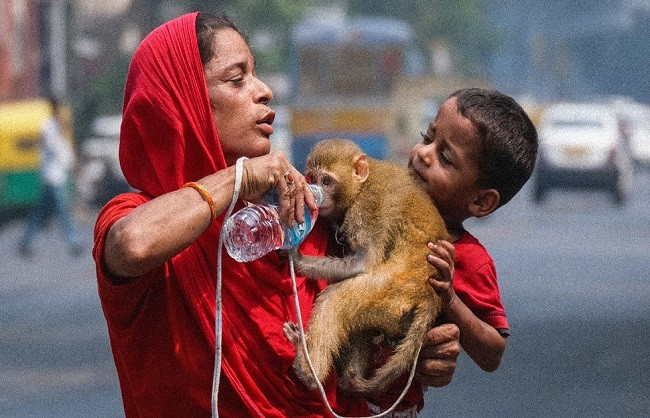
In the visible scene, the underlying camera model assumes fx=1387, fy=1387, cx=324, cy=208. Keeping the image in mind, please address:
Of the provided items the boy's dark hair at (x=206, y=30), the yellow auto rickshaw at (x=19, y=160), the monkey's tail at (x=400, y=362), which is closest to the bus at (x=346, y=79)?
the yellow auto rickshaw at (x=19, y=160)

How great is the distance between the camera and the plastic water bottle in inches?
115

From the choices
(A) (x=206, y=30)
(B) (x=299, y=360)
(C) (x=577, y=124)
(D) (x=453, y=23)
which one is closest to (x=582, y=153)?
(C) (x=577, y=124)

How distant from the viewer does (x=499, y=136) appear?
3170 mm

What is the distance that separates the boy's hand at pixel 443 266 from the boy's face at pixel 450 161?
163mm

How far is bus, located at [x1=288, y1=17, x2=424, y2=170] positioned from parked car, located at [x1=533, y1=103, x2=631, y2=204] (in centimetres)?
299

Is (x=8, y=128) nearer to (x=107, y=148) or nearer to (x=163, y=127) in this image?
(x=107, y=148)

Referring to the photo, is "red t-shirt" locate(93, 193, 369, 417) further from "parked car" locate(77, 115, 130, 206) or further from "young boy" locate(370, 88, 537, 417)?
"parked car" locate(77, 115, 130, 206)

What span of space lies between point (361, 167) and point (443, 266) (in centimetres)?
42

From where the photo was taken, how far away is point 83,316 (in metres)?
11.7

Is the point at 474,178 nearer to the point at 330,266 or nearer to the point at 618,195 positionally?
the point at 330,266

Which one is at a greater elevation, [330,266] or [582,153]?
[330,266]

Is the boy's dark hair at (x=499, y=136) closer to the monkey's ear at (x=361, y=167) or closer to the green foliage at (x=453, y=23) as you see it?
the monkey's ear at (x=361, y=167)

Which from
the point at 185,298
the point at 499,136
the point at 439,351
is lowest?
the point at 439,351

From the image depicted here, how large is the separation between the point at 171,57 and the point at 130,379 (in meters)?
0.71
